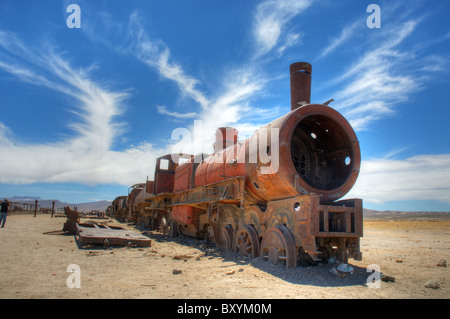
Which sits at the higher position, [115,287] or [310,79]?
[310,79]

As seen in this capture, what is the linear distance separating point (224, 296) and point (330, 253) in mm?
2801

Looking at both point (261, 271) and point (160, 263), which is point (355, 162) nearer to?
point (261, 271)

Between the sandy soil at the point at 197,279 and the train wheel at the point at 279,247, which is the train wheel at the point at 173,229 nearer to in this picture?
the sandy soil at the point at 197,279

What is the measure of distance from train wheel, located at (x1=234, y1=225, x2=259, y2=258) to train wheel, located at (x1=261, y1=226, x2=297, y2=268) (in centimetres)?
45

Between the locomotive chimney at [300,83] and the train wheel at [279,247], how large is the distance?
2770mm

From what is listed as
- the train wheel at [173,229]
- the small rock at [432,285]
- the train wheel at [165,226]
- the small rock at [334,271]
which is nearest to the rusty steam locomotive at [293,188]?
the small rock at [334,271]

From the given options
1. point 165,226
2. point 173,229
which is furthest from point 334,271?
point 165,226

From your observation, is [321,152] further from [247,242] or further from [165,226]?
[165,226]

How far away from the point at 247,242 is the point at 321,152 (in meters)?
2.69

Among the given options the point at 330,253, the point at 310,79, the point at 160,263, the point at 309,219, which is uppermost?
the point at 310,79

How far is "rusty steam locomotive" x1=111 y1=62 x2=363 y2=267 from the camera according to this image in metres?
5.16
